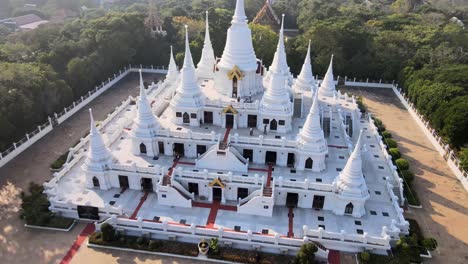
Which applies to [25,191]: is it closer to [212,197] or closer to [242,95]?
[212,197]

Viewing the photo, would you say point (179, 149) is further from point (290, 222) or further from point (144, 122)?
point (290, 222)

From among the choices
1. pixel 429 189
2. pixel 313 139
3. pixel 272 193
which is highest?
pixel 313 139

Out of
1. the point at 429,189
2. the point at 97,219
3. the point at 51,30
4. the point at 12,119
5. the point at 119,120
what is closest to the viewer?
the point at 97,219

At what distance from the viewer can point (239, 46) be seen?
35.9 m

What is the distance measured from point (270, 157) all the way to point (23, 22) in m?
83.9

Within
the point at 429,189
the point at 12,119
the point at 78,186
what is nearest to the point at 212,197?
the point at 78,186

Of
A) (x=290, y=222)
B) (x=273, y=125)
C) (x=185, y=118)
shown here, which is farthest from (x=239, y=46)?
(x=290, y=222)

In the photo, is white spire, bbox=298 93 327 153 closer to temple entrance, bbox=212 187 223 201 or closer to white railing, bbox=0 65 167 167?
temple entrance, bbox=212 187 223 201

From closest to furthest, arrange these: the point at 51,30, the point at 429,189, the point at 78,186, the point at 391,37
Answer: the point at 78,186 < the point at 429,189 < the point at 51,30 < the point at 391,37

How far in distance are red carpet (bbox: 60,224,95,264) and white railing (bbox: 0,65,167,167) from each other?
14.5 metres

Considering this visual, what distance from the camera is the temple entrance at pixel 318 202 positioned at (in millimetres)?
30198

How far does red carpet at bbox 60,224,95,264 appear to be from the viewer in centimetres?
2672

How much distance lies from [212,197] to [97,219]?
9.48 m

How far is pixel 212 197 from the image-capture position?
3127 cm
